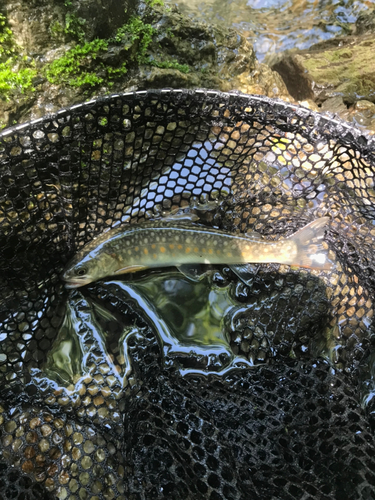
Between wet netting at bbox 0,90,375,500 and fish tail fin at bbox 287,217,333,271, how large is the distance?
0.59 feet

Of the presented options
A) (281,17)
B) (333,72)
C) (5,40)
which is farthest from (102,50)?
(281,17)

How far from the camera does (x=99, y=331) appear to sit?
8.99ft

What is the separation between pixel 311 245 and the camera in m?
2.70

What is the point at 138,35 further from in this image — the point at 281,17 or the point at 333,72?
the point at 281,17

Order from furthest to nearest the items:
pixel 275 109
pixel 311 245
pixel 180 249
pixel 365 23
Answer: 1. pixel 365 23
2. pixel 180 249
3. pixel 311 245
4. pixel 275 109

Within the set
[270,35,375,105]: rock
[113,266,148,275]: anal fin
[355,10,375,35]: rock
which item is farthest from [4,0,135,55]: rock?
[355,10,375,35]: rock

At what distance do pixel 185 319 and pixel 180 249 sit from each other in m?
0.58

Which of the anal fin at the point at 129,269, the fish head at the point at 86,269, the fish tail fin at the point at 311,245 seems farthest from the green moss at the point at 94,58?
the fish tail fin at the point at 311,245

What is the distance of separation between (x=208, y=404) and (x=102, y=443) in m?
0.74

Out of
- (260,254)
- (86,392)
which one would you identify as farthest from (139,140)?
(86,392)

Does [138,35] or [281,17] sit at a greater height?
[138,35]

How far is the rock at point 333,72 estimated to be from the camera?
4715 millimetres

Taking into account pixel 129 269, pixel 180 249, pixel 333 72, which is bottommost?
pixel 129 269

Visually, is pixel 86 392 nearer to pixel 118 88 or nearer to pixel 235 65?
pixel 118 88
